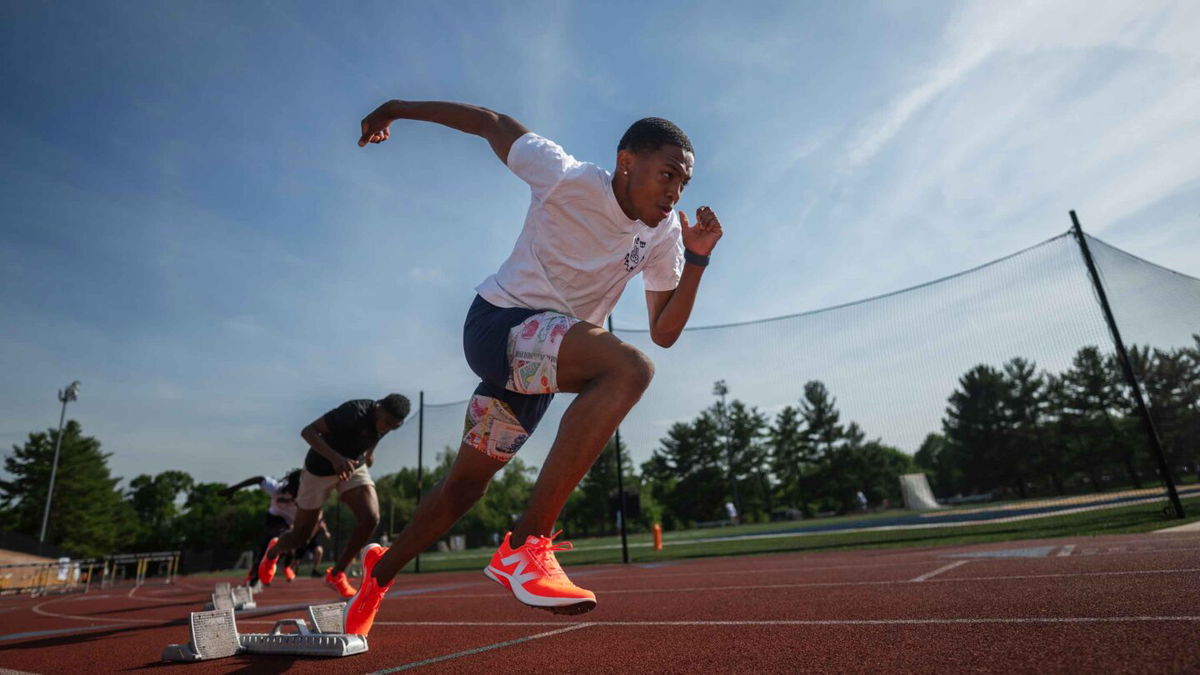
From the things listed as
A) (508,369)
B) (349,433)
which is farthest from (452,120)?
(349,433)

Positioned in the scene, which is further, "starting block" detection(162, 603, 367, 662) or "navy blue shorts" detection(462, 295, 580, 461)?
"starting block" detection(162, 603, 367, 662)

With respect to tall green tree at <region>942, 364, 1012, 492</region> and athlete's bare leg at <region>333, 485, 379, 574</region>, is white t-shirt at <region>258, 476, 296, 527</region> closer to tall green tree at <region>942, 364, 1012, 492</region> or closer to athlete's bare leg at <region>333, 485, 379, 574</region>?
athlete's bare leg at <region>333, 485, 379, 574</region>

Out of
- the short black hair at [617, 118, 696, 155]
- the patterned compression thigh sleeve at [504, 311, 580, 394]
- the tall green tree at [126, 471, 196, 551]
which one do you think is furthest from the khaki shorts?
the tall green tree at [126, 471, 196, 551]

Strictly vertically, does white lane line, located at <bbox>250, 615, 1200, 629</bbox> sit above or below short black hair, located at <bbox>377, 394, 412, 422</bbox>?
below

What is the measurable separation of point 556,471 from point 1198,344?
19.2 meters

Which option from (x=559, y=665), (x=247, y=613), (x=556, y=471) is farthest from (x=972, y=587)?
(x=247, y=613)

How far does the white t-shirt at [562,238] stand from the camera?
7.38ft

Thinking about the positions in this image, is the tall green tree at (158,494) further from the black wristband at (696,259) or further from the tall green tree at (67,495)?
the black wristband at (696,259)

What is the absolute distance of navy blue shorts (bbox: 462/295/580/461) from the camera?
206 centimetres

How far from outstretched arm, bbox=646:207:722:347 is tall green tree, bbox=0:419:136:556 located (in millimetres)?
57735

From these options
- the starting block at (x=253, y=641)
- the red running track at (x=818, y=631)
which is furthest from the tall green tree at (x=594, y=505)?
the starting block at (x=253, y=641)

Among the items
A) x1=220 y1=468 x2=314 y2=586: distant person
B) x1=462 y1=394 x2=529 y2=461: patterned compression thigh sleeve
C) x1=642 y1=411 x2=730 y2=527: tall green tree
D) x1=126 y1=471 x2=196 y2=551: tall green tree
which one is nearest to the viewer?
x1=462 y1=394 x2=529 y2=461: patterned compression thigh sleeve

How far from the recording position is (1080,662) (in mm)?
1534

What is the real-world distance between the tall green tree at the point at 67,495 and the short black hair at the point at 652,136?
2285 inches
